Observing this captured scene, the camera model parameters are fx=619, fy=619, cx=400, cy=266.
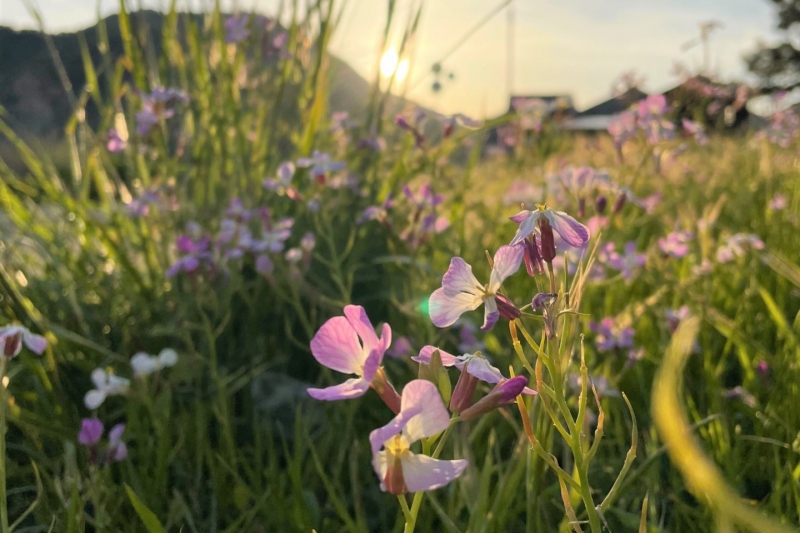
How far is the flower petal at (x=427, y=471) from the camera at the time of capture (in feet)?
1.15

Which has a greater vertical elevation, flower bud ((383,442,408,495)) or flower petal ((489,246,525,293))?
flower petal ((489,246,525,293))

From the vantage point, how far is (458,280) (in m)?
0.44

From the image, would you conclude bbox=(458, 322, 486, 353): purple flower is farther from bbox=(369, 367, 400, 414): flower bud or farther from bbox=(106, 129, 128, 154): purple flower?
bbox=(106, 129, 128, 154): purple flower

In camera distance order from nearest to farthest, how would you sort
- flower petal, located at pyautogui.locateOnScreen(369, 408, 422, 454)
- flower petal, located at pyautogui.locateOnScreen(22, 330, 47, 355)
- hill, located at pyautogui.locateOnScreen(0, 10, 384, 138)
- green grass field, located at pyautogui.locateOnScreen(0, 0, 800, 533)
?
1. flower petal, located at pyautogui.locateOnScreen(369, 408, 422, 454)
2. green grass field, located at pyautogui.locateOnScreen(0, 0, 800, 533)
3. flower petal, located at pyautogui.locateOnScreen(22, 330, 47, 355)
4. hill, located at pyautogui.locateOnScreen(0, 10, 384, 138)

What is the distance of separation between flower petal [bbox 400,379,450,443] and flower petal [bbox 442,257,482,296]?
93mm

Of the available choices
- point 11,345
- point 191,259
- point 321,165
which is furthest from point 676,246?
point 11,345

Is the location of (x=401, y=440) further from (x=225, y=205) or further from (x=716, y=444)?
(x=225, y=205)

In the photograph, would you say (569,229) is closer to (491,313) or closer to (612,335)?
(491,313)

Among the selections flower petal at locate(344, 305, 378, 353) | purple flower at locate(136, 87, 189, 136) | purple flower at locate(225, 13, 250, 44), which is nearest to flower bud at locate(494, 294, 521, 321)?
flower petal at locate(344, 305, 378, 353)

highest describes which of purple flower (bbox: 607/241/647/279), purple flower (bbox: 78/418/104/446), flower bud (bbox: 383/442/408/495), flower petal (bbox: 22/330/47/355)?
flower bud (bbox: 383/442/408/495)

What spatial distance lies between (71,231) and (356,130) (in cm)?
81

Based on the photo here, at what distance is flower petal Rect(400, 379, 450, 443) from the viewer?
0.36 m

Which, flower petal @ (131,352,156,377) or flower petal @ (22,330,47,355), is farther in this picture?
flower petal @ (131,352,156,377)

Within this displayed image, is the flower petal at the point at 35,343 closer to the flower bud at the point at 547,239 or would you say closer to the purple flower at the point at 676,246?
the flower bud at the point at 547,239
